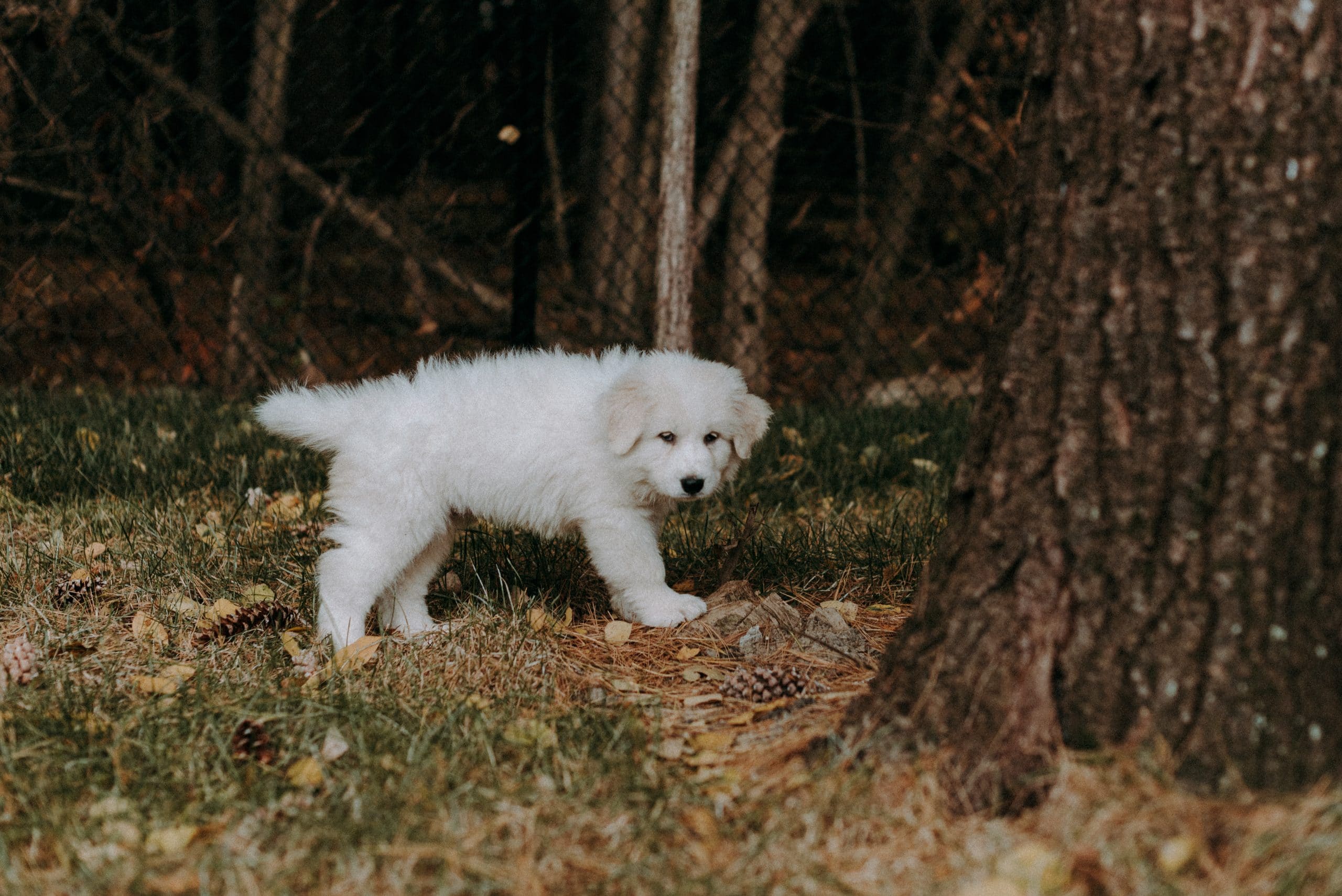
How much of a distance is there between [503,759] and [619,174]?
17.3ft

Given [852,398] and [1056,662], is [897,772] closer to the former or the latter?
[1056,662]

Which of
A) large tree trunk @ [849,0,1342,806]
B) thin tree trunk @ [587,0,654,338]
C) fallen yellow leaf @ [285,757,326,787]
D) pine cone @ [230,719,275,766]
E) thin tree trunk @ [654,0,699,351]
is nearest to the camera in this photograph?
large tree trunk @ [849,0,1342,806]

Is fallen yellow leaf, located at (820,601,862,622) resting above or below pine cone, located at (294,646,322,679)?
above

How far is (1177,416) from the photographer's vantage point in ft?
6.02

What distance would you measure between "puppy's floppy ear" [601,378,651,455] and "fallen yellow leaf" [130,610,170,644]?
1.18 metres

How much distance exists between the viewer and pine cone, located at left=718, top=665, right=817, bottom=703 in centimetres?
252

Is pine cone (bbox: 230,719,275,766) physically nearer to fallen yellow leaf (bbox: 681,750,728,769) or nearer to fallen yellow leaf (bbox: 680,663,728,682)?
fallen yellow leaf (bbox: 681,750,728,769)

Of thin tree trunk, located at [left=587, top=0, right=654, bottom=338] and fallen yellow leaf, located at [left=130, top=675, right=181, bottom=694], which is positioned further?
thin tree trunk, located at [left=587, top=0, right=654, bottom=338]

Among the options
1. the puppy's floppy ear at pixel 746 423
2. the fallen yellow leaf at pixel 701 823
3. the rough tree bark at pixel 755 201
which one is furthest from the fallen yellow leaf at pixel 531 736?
the rough tree bark at pixel 755 201

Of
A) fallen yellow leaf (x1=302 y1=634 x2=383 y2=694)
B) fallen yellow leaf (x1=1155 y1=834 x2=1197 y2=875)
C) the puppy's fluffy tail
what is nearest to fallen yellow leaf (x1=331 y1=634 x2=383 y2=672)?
fallen yellow leaf (x1=302 y1=634 x2=383 y2=694)

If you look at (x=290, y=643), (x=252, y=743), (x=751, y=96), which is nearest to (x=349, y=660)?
(x=290, y=643)

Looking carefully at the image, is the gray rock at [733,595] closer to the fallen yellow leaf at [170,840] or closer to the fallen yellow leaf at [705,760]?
the fallen yellow leaf at [705,760]

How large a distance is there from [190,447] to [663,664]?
2.65m

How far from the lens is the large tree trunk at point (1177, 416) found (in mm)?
1782
